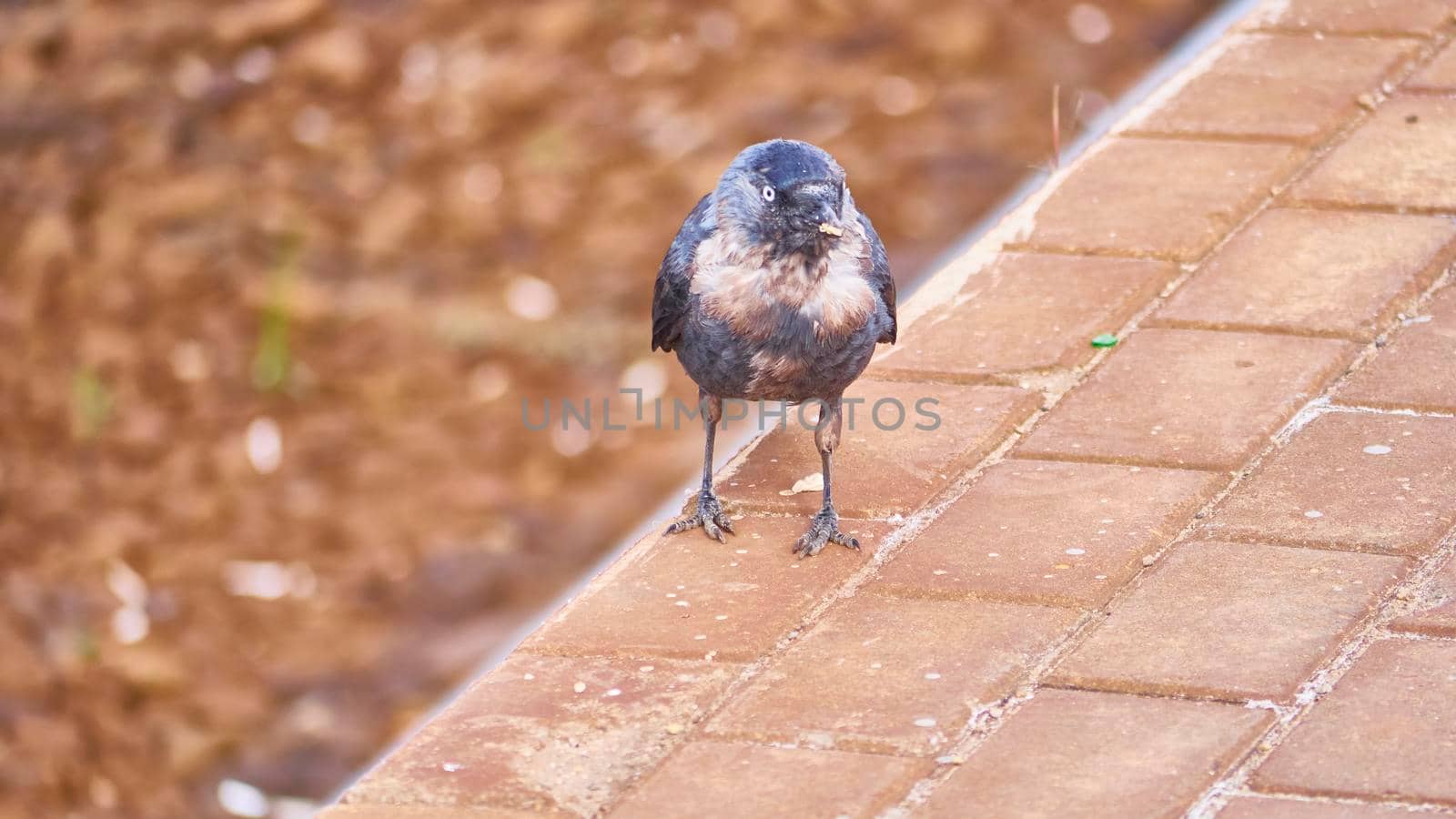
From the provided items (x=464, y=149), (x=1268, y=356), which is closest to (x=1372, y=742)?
(x=1268, y=356)

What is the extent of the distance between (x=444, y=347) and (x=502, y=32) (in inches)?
60.9

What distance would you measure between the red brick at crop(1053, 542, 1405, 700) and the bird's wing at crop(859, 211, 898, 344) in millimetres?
682

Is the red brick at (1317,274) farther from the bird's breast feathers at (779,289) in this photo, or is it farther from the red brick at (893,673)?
the red brick at (893,673)

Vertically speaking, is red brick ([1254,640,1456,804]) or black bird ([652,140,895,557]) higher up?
black bird ([652,140,895,557])

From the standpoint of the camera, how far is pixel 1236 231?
4734 millimetres

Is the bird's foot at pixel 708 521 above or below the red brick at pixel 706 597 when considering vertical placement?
above

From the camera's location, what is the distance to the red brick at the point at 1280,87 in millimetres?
5223

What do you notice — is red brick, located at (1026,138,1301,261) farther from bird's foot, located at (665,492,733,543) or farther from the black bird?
bird's foot, located at (665,492,733,543)

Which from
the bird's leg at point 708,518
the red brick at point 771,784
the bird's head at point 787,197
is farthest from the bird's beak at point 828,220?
the red brick at point 771,784

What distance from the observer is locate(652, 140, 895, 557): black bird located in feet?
11.0

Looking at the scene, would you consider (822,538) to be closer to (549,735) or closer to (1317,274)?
(549,735)

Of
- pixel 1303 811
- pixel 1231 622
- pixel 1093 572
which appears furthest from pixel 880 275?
pixel 1303 811

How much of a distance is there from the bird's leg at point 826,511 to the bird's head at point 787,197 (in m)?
0.39

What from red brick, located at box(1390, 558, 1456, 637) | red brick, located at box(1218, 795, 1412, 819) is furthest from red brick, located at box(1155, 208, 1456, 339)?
red brick, located at box(1218, 795, 1412, 819)
